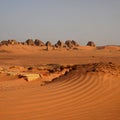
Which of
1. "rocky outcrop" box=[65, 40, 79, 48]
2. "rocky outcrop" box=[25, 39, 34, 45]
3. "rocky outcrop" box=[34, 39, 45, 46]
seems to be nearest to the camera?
"rocky outcrop" box=[25, 39, 34, 45]

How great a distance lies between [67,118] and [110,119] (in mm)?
679

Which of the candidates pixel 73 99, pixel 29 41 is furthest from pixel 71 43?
pixel 73 99

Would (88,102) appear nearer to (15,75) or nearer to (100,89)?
(100,89)

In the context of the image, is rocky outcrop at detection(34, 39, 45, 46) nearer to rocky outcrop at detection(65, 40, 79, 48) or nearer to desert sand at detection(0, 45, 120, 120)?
rocky outcrop at detection(65, 40, 79, 48)

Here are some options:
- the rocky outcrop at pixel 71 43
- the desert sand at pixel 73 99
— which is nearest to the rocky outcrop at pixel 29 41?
the rocky outcrop at pixel 71 43

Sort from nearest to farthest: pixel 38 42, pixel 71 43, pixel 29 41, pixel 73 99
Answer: pixel 73 99, pixel 29 41, pixel 38 42, pixel 71 43

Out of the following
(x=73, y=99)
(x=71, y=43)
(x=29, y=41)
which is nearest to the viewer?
(x=73, y=99)

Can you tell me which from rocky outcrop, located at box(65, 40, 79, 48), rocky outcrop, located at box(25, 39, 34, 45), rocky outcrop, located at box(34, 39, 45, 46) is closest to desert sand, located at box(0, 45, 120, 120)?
rocky outcrop, located at box(25, 39, 34, 45)

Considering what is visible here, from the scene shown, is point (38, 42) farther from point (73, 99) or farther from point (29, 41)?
point (73, 99)

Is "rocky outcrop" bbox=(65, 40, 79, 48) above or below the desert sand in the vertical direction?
above

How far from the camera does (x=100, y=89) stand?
693 centimetres

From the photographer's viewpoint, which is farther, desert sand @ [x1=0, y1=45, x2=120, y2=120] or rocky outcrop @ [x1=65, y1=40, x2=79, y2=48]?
rocky outcrop @ [x1=65, y1=40, x2=79, y2=48]

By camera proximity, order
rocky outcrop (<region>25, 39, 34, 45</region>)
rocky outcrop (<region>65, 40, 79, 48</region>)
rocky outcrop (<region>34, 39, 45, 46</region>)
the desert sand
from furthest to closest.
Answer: rocky outcrop (<region>65, 40, 79, 48</region>) → rocky outcrop (<region>34, 39, 45, 46</region>) → rocky outcrop (<region>25, 39, 34, 45</region>) → the desert sand

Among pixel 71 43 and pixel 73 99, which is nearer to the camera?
pixel 73 99
